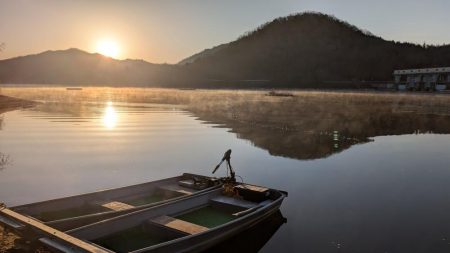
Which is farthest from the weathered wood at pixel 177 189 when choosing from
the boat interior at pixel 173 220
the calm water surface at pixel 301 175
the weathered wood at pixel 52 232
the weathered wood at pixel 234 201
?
the weathered wood at pixel 52 232

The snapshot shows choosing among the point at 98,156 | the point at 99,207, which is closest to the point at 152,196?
the point at 99,207

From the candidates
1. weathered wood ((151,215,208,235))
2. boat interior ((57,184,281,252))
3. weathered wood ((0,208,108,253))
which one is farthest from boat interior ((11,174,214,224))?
weathered wood ((151,215,208,235))

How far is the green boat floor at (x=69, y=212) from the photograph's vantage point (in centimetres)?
1550

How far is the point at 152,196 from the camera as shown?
64.1 ft

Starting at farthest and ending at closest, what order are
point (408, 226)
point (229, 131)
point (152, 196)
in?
point (229, 131) < point (152, 196) < point (408, 226)

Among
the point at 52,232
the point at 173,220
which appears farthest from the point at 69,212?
the point at 173,220

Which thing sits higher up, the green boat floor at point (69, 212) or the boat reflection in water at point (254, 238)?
the green boat floor at point (69, 212)

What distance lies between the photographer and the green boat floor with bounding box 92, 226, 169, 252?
1373 centimetres

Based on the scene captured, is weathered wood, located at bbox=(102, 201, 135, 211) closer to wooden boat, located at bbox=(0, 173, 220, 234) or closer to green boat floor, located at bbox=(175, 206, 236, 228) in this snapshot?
wooden boat, located at bbox=(0, 173, 220, 234)

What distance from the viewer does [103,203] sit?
16.9m

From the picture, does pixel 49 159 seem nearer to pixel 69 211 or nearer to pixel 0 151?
pixel 0 151

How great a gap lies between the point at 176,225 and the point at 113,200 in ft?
14.6

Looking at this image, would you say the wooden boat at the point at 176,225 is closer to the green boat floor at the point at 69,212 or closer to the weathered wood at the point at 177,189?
the weathered wood at the point at 177,189

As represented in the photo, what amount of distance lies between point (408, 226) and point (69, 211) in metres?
14.7
